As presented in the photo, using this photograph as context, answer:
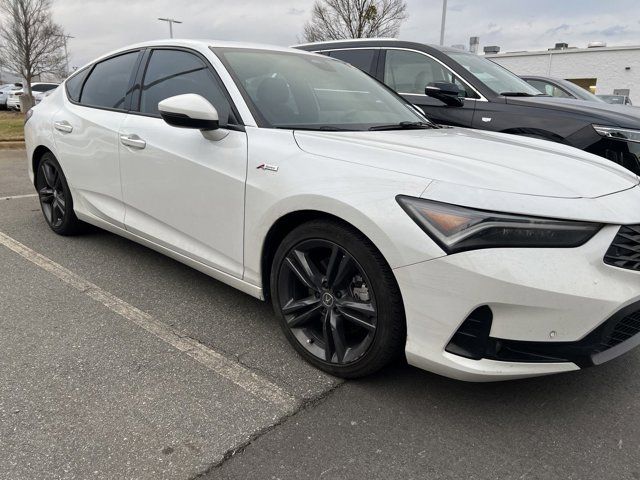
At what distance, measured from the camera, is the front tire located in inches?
87.7

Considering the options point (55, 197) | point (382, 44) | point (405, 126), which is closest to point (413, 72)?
point (382, 44)

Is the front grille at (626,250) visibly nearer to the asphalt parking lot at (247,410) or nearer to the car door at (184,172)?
the asphalt parking lot at (247,410)

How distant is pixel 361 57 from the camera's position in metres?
5.88

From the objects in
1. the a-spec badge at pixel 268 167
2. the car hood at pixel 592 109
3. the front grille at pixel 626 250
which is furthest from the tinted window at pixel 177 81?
the car hood at pixel 592 109

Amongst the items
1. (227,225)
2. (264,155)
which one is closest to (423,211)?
(264,155)

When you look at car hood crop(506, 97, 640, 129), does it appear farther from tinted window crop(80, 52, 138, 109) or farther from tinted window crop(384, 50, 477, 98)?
tinted window crop(80, 52, 138, 109)

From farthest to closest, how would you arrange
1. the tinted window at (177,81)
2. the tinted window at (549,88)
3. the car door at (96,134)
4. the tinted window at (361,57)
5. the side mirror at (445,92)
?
1. the tinted window at (549,88)
2. the tinted window at (361,57)
3. the side mirror at (445,92)
4. the car door at (96,134)
5. the tinted window at (177,81)

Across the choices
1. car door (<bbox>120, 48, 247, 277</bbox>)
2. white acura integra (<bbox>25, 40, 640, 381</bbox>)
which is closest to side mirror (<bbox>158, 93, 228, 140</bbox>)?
white acura integra (<bbox>25, 40, 640, 381</bbox>)

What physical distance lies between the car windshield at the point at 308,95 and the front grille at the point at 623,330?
5.18ft

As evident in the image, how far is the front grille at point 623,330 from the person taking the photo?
2.06m

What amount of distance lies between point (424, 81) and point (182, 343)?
3797 mm

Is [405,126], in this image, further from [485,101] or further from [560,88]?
[560,88]

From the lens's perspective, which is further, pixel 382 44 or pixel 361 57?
pixel 361 57

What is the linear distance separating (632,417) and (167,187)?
8.63 feet
